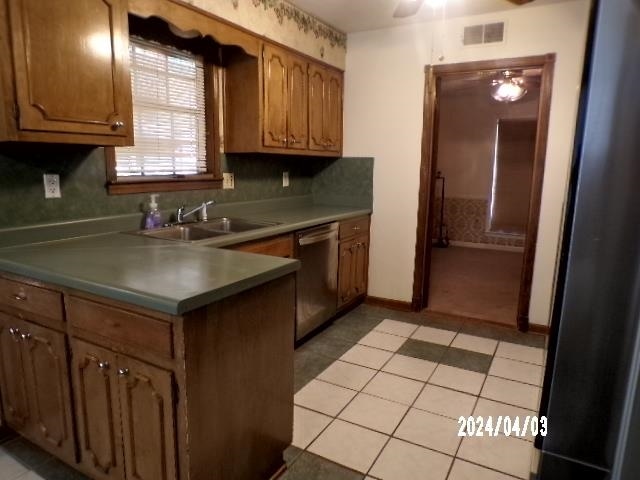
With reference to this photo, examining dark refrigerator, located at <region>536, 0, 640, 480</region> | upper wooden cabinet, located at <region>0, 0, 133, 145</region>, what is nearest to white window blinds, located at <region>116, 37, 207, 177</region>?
upper wooden cabinet, located at <region>0, 0, 133, 145</region>

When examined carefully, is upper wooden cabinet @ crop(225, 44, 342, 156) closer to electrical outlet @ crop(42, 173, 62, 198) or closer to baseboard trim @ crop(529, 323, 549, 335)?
electrical outlet @ crop(42, 173, 62, 198)

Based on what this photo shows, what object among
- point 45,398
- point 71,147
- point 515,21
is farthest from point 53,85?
point 515,21

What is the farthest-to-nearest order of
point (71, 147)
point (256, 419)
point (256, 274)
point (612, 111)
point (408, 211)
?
1. point (408, 211)
2. point (71, 147)
3. point (256, 419)
4. point (256, 274)
5. point (612, 111)

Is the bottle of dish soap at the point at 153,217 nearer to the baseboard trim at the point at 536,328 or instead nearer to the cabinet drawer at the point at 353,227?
the cabinet drawer at the point at 353,227

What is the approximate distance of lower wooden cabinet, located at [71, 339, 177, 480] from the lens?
135 cm

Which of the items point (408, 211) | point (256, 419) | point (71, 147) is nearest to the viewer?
point (256, 419)

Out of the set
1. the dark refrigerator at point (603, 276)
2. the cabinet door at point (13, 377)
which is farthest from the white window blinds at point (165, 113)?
the dark refrigerator at point (603, 276)

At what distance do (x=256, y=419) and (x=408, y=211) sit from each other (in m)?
2.56

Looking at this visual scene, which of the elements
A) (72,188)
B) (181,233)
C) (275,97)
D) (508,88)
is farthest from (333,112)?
(508,88)

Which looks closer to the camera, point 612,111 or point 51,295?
point 612,111

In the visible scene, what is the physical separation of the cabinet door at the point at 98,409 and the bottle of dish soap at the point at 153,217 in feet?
3.55

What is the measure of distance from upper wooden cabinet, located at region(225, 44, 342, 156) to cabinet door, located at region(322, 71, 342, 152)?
Result: 0.18m

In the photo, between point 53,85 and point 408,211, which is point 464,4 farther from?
point 53,85

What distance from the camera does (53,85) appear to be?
1653mm
